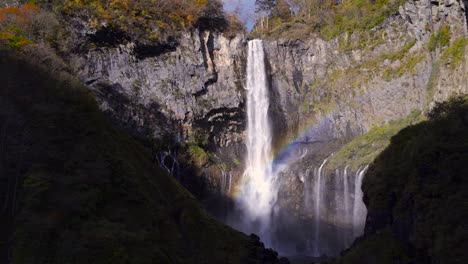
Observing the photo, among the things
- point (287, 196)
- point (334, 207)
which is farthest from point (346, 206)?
point (287, 196)

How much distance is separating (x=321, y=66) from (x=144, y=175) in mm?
22972

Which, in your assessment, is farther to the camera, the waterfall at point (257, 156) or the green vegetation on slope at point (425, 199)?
the waterfall at point (257, 156)

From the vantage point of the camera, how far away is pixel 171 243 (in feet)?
54.8

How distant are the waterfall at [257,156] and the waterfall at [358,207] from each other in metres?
7.41

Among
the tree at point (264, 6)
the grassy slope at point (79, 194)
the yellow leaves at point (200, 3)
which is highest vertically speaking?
the tree at point (264, 6)

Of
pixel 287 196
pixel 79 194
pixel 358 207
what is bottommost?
pixel 79 194

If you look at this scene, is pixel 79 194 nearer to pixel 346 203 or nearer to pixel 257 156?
pixel 346 203

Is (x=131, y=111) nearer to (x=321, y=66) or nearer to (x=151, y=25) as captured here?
(x=151, y=25)

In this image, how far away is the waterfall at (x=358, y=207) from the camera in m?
26.7

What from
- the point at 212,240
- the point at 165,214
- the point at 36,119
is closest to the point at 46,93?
the point at 36,119

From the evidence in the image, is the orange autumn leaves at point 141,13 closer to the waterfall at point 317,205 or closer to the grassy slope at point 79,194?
the grassy slope at point 79,194

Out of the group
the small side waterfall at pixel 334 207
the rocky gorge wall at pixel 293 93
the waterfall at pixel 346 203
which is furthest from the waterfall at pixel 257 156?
the waterfall at pixel 346 203

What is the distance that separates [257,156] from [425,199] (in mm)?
19258

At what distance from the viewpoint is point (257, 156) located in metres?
35.6
